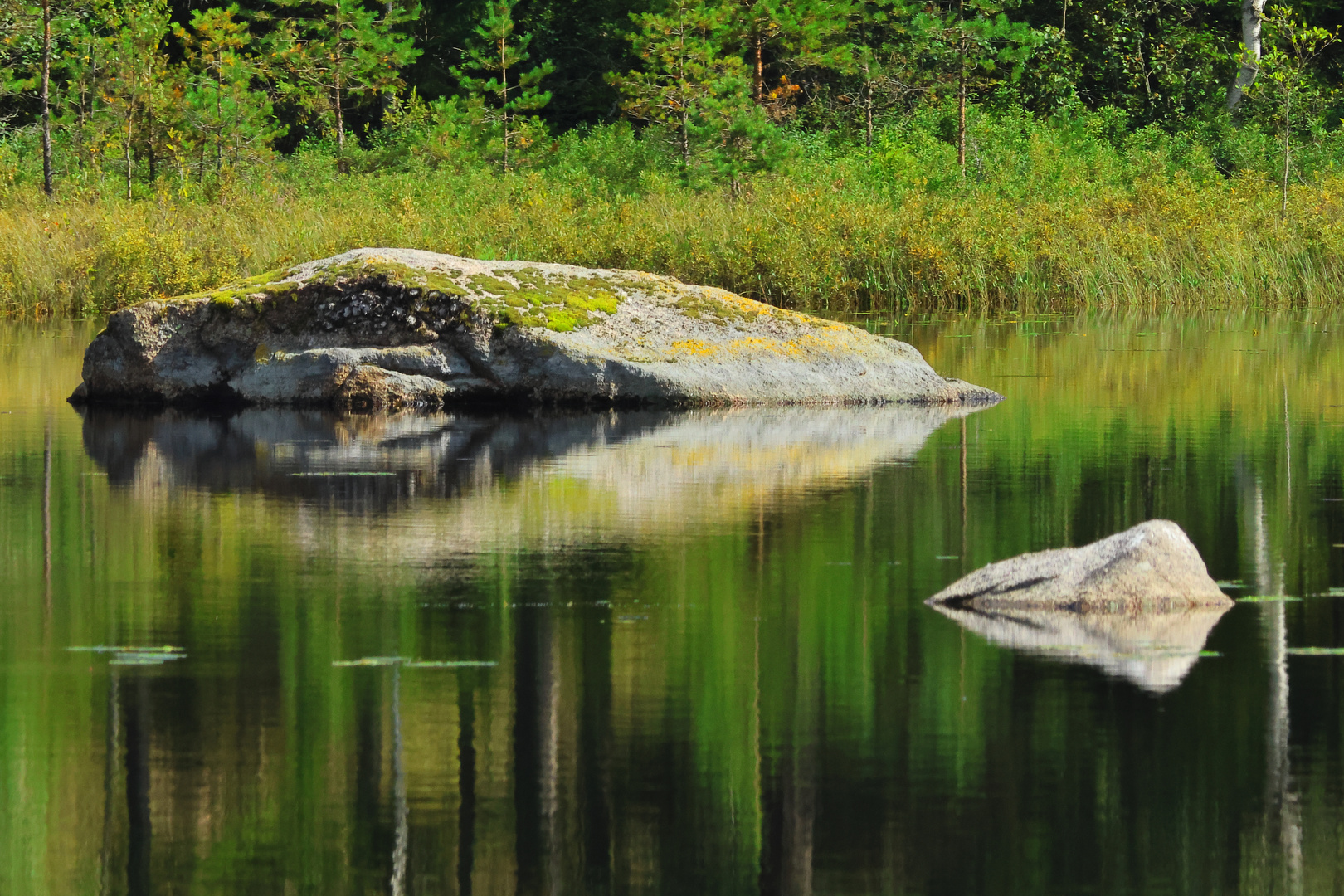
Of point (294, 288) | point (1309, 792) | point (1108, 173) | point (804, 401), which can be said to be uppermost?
point (1108, 173)

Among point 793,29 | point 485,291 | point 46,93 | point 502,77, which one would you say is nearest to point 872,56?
point 793,29

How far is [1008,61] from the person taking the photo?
145ft

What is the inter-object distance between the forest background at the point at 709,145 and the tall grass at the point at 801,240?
0.17 ft

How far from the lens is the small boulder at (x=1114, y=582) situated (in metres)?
6.82

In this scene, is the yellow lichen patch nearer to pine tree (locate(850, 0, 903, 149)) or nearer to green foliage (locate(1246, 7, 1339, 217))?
green foliage (locate(1246, 7, 1339, 217))

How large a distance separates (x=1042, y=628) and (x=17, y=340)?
16.3m

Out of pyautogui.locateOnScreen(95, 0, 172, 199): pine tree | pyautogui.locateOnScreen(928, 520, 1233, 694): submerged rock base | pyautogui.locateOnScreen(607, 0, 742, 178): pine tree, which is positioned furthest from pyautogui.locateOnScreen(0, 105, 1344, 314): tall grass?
pyautogui.locateOnScreen(928, 520, 1233, 694): submerged rock base

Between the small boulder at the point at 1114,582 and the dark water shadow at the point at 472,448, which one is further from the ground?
the dark water shadow at the point at 472,448

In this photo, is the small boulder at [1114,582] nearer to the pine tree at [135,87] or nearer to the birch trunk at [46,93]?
the birch trunk at [46,93]

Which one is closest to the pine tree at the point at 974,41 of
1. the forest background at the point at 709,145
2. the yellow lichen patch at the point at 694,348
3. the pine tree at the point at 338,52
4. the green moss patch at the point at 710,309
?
the forest background at the point at 709,145

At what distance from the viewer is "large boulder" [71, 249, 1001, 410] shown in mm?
14258

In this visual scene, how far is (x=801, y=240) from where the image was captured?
982 inches

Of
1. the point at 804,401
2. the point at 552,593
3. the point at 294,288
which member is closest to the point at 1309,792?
the point at 552,593

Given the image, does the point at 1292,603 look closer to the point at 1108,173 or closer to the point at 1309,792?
the point at 1309,792
